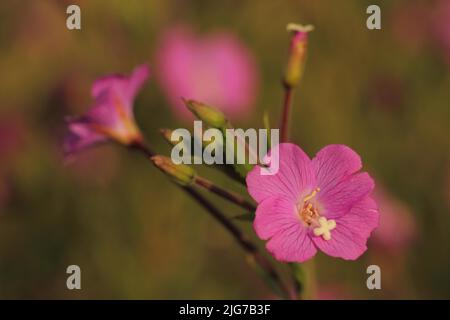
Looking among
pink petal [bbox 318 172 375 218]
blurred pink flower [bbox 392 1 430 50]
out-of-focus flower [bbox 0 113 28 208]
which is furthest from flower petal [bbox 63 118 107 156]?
blurred pink flower [bbox 392 1 430 50]

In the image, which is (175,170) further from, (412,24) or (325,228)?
(412,24)

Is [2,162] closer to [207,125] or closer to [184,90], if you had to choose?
[184,90]

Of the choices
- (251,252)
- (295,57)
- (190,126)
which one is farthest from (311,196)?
(190,126)

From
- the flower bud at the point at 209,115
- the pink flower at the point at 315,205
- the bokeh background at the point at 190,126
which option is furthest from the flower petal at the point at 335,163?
the bokeh background at the point at 190,126

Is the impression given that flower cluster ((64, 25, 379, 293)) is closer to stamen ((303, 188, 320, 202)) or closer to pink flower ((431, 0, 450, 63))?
stamen ((303, 188, 320, 202))

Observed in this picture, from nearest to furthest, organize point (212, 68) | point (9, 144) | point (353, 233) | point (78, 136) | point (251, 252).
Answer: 1. point (353, 233)
2. point (251, 252)
3. point (78, 136)
4. point (9, 144)
5. point (212, 68)

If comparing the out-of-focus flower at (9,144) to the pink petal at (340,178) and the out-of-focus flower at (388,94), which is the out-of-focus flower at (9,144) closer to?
the out-of-focus flower at (388,94)

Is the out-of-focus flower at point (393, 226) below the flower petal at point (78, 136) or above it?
below
